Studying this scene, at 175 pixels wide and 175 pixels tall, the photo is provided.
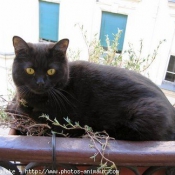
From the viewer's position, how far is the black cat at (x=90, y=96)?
0.74 metres

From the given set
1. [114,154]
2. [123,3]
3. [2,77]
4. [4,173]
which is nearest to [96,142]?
[114,154]

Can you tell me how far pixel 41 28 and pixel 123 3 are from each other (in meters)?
1.08

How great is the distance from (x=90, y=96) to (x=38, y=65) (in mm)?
209

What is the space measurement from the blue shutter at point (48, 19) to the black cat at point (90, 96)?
7.26 ft

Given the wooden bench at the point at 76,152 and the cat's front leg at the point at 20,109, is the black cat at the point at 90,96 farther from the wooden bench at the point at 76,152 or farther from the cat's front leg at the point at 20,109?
the wooden bench at the point at 76,152

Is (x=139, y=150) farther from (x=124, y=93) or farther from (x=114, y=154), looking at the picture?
(x=124, y=93)

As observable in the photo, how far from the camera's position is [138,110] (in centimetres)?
75

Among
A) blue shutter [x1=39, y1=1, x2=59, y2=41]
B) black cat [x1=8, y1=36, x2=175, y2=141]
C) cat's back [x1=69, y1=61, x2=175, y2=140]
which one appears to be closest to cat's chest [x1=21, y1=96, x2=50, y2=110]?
black cat [x1=8, y1=36, x2=175, y2=141]

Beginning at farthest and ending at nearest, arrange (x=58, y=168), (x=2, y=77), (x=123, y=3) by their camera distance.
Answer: (x=123, y=3) → (x=2, y=77) → (x=58, y=168)

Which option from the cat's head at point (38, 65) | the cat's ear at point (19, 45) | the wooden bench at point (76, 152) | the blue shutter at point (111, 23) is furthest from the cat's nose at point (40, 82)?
the blue shutter at point (111, 23)

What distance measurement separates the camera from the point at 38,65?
0.75m

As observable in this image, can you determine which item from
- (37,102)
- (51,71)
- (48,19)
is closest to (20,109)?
(37,102)

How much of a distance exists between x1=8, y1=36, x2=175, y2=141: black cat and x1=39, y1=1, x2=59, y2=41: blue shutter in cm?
221

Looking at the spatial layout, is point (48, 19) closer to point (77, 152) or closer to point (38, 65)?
point (38, 65)
